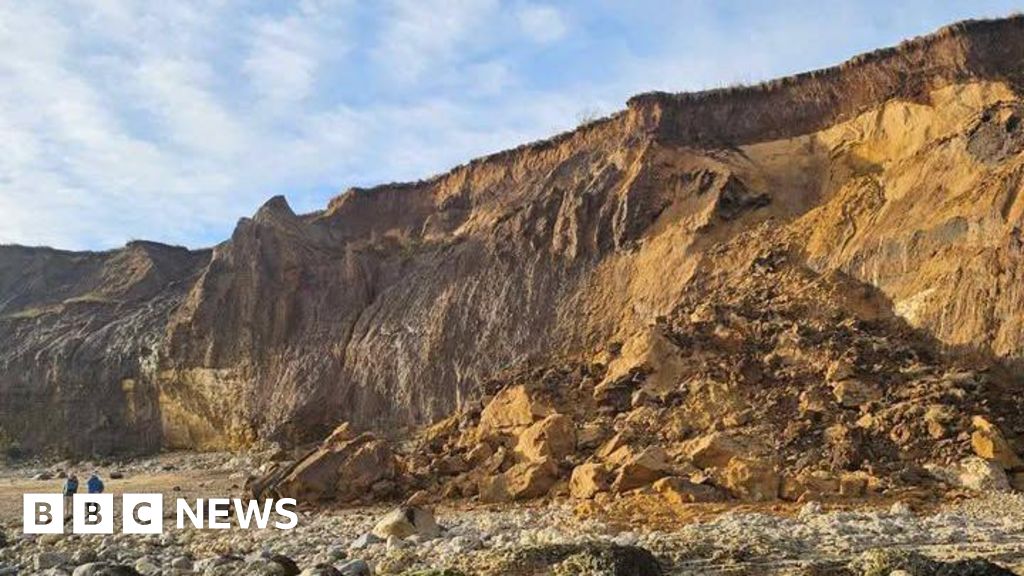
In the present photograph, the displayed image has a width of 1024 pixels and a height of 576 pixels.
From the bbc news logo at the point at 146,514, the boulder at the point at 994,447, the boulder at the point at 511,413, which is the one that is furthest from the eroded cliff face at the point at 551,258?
the bbc news logo at the point at 146,514

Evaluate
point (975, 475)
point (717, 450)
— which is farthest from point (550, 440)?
point (975, 475)

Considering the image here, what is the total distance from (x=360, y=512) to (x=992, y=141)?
49.8 ft

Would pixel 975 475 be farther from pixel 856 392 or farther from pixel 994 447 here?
pixel 856 392

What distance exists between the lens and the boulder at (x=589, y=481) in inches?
665

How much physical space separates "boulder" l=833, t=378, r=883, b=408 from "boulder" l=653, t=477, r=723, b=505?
12.7 ft

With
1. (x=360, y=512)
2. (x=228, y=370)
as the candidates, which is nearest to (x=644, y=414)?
(x=360, y=512)

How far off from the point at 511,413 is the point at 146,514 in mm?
7343

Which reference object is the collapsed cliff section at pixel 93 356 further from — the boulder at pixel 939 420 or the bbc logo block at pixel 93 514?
the boulder at pixel 939 420

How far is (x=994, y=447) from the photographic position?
16.5 metres

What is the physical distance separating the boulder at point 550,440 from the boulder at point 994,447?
6905mm

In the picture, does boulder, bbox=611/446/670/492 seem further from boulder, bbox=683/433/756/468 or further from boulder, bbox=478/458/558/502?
boulder, bbox=478/458/558/502

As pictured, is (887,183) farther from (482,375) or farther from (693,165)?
(482,375)

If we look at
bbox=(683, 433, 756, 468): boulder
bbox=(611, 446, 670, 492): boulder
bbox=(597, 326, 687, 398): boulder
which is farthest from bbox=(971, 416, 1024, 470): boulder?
bbox=(597, 326, 687, 398): boulder

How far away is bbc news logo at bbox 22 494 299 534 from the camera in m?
17.1
